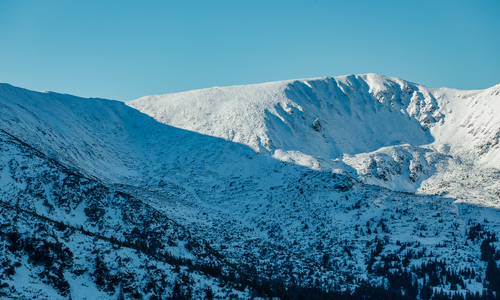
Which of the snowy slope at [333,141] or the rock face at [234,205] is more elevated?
the snowy slope at [333,141]

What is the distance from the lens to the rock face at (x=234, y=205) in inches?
2112

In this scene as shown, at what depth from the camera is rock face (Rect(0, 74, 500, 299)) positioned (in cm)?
5366

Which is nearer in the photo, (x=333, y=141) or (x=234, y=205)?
(x=234, y=205)

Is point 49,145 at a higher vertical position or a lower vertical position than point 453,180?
lower

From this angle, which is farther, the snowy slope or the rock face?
the snowy slope

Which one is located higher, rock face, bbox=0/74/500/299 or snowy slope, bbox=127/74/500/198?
snowy slope, bbox=127/74/500/198

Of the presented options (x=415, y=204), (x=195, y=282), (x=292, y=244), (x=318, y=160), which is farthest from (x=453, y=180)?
(x=195, y=282)

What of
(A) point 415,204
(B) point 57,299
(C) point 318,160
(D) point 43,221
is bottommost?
(B) point 57,299

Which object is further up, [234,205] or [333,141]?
[333,141]

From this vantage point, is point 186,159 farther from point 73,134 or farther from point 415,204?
point 415,204

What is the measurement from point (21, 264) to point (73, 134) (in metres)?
107

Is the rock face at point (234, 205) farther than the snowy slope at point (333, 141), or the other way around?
the snowy slope at point (333, 141)

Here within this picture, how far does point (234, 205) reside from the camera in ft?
420

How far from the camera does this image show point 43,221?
55.0 meters
